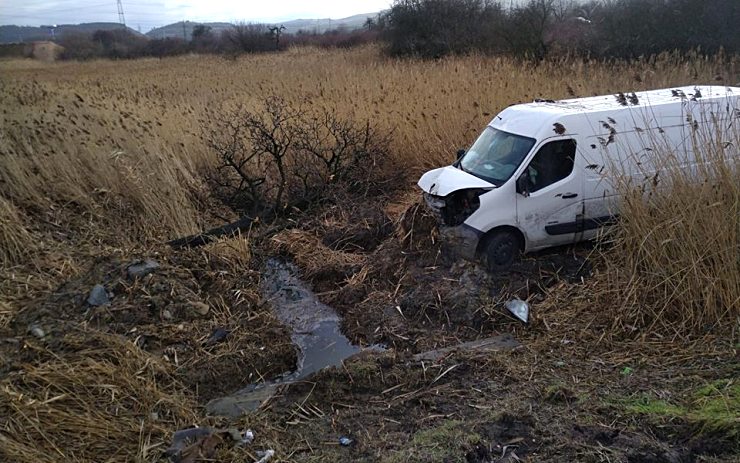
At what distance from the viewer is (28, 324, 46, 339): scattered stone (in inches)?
190

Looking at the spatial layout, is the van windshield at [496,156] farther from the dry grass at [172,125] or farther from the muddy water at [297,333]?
the muddy water at [297,333]

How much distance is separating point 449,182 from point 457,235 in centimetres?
66

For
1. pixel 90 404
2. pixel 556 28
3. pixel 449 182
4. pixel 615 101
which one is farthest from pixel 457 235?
pixel 556 28

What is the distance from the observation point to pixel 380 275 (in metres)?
6.80

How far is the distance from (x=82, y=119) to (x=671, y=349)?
10.1 m

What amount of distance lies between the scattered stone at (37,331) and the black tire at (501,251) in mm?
4579

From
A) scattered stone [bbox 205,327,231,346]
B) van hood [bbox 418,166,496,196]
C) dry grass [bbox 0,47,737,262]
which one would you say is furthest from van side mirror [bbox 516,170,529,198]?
scattered stone [bbox 205,327,231,346]

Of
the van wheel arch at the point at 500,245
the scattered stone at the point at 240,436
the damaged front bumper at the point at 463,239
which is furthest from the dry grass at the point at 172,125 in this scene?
the scattered stone at the point at 240,436

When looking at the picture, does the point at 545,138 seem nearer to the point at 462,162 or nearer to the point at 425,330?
the point at 462,162

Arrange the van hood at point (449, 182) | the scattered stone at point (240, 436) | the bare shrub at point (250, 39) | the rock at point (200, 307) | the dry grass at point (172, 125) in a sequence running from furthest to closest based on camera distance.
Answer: the bare shrub at point (250, 39) → the dry grass at point (172, 125) → the van hood at point (449, 182) → the rock at point (200, 307) → the scattered stone at point (240, 436)

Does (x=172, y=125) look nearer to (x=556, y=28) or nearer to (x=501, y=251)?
(x=501, y=251)

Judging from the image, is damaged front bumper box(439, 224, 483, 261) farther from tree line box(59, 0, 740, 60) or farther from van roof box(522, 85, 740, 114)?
tree line box(59, 0, 740, 60)

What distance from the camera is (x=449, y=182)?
648 cm

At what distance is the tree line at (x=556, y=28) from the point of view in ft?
49.3
